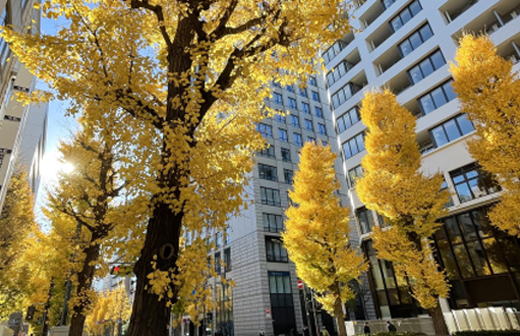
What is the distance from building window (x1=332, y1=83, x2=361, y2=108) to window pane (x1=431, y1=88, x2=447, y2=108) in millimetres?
7294

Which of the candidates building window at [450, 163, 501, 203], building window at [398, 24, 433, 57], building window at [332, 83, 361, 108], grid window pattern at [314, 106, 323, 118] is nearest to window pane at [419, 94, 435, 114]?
building window at [398, 24, 433, 57]

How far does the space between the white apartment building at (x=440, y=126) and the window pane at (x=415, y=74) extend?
75 mm

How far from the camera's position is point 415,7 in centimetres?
2095

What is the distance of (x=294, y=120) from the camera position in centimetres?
3959

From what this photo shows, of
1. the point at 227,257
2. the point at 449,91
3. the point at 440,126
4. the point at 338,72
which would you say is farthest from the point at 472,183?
the point at 227,257

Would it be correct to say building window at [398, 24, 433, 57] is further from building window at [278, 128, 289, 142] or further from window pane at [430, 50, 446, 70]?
building window at [278, 128, 289, 142]

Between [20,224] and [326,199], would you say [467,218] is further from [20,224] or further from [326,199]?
[20,224]

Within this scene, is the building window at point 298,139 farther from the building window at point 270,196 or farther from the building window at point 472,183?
the building window at point 472,183

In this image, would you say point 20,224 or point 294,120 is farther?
point 294,120

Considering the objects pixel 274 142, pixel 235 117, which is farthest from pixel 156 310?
pixel 274 142

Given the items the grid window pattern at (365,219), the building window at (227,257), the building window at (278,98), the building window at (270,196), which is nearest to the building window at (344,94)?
the grid window pattern at (365,219)

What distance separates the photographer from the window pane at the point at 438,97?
59.0 ft

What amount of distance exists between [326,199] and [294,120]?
25347 mm

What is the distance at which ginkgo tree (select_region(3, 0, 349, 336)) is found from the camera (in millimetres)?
3850
